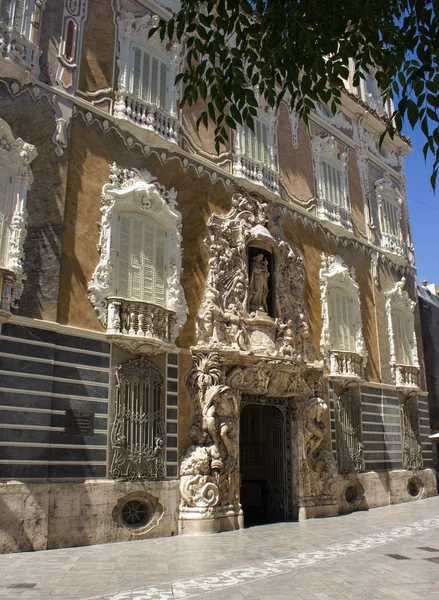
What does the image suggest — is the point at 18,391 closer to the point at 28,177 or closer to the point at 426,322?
the point at 28,177

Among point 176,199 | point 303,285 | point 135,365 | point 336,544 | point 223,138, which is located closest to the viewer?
point 223,138

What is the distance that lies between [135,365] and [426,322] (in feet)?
62.0

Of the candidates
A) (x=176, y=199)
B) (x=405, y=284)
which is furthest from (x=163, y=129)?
(x=405, y=284)

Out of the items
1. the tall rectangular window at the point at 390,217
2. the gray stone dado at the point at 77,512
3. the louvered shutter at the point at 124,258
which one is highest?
the tall rectangular window at the point at 390,217

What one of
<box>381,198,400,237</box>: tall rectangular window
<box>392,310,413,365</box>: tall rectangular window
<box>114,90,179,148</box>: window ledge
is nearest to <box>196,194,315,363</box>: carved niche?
<box>114,90,179,148</box>: window ledge

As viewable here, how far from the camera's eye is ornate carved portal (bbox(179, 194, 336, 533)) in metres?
14.4

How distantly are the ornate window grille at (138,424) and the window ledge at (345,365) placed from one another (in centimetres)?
709

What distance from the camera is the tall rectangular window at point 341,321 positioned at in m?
20.0

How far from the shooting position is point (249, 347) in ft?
52.7

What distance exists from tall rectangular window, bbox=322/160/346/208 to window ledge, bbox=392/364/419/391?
6435 mm

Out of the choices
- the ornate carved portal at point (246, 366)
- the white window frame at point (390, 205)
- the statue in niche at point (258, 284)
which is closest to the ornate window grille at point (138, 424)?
the ornate carved portal at point (246, 366)

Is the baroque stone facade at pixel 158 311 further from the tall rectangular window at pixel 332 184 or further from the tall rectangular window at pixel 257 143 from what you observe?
the tall rectangular window at pixel 332 184

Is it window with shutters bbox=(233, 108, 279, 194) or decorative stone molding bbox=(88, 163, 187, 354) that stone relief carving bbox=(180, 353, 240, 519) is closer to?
decorative stone molding bbox=(88, 163, 187, 354)

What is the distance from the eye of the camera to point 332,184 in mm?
22031
